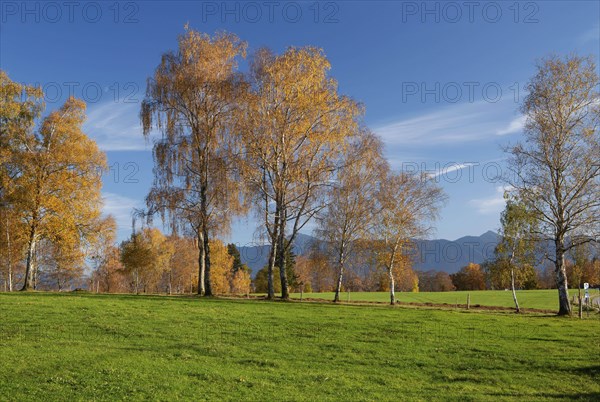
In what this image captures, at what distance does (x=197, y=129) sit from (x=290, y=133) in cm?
799

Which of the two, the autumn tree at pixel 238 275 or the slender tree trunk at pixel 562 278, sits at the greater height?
the slender tree trunk at pixel 562 278

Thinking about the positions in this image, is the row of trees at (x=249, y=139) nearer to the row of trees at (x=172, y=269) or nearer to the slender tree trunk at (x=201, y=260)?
the slender tree trunk at (x=201, y=260)

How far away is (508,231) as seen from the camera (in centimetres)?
3628

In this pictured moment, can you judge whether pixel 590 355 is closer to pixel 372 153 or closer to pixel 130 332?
pixel 130 332

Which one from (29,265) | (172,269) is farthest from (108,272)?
(29,265)

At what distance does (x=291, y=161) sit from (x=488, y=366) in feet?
71.8

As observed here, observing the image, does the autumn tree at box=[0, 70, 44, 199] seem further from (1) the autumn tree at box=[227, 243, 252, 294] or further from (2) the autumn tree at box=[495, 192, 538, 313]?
(1) the autumn tree at box=[227, 243, 252, 294]

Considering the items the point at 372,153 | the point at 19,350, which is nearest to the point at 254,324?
the point at 19,350

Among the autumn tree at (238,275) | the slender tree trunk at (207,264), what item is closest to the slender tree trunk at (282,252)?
the slender tree trunk at (207,264)

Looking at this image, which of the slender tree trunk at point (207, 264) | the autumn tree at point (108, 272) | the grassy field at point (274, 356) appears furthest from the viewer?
the autumn tree at point (108, 272)

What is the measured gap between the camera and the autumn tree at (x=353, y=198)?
122ft

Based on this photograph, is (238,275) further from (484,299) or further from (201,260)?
(201,260)

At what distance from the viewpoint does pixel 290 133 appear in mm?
34281

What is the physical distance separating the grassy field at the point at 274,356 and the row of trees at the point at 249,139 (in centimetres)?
1082
